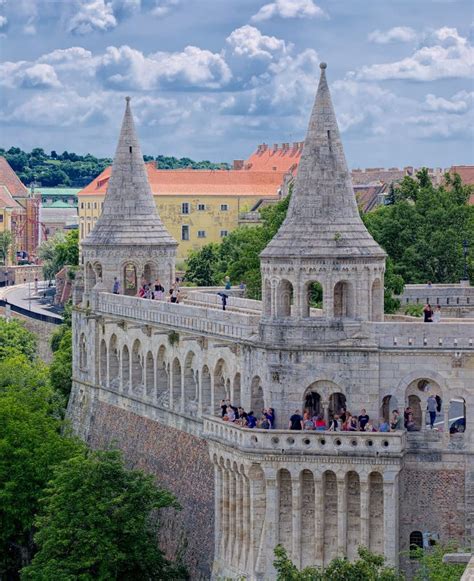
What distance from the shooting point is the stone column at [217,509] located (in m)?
66.2

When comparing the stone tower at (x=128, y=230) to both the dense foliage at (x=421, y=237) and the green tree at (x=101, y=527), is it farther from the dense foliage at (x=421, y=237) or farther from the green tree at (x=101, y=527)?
the green tree at (x=101, y=527)

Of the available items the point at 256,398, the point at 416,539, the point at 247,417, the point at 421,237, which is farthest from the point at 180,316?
the point at 421,237

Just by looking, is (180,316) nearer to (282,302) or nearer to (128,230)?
(282,302)

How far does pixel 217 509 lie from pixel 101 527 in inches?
152

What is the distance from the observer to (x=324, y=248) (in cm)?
6347

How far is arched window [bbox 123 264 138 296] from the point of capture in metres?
88.2

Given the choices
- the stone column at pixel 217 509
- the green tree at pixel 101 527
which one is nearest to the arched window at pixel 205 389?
the green tree at pixel 101 527

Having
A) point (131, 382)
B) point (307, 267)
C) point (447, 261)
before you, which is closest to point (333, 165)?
point (307, 267)

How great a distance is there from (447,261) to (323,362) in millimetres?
41134

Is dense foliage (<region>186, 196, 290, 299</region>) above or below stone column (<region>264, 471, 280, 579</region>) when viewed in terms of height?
above

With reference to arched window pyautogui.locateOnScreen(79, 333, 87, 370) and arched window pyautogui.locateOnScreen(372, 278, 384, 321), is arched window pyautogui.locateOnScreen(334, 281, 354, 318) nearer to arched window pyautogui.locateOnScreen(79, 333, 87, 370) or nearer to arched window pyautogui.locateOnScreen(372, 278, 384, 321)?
arched window pyautogui.locateOnScreen(372, 278, 384, 321)

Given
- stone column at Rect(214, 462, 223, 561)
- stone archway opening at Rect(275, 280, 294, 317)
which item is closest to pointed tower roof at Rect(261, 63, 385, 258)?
stone archway opening at Rect(275, 280, 294, 317)

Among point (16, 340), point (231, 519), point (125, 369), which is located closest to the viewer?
point (231, 519)

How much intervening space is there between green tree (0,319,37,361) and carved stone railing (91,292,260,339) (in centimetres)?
3953
